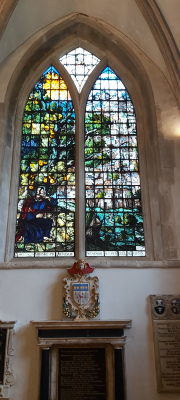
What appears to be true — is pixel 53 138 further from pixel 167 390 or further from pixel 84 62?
pixel 167 390

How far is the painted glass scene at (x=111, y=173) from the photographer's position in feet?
23.0

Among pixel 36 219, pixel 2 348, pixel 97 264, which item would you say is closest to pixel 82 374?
Answer: pixel 2 348

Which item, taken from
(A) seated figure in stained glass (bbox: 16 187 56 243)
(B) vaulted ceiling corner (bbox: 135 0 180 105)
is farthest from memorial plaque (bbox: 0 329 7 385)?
(B) vaulted ceiling corner (bbox: 135 0 180 105)

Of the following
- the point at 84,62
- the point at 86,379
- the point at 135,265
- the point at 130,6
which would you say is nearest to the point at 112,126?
the point at 84,62

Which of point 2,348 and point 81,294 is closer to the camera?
point 2,348

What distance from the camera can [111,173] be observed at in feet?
24.9

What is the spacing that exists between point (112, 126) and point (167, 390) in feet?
16.6

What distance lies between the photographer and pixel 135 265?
6.57 meters

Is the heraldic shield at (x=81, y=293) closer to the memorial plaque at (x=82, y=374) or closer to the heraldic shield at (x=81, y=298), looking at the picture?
the heraldic shield at (x=81, y=298)

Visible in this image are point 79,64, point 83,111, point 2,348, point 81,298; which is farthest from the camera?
point 79,64

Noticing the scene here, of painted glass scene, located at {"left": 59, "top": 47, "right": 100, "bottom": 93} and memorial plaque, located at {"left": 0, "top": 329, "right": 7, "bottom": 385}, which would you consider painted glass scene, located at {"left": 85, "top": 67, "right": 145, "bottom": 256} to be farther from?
memorial plaque, located at {"left": 0, "top": 329, "right": 7, "bottom": 385}

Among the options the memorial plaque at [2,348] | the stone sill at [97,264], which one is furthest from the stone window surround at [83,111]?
the memorial plaque at [2,348]

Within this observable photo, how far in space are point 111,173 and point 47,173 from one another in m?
1.28

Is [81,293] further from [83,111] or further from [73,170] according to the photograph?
→ [83,111]
